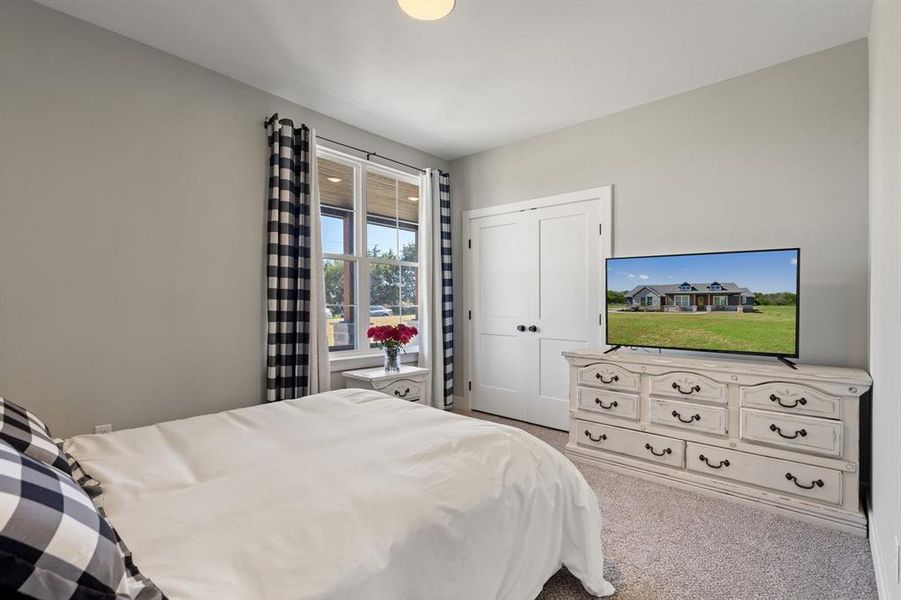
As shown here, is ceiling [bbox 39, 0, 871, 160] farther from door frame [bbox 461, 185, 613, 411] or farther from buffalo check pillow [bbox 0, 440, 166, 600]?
buffalo check pillow [bbox 0, 440, 166, 600]

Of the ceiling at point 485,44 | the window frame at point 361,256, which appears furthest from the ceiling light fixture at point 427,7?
the window frame at point 361,256

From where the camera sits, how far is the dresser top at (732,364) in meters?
2.23

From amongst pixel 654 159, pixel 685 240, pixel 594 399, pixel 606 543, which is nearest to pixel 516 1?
pixel 654 159

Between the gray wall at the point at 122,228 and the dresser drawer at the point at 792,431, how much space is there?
3.15m

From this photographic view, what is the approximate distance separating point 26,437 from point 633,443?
9.80 ft

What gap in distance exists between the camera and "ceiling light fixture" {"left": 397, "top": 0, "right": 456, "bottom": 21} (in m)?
1.82

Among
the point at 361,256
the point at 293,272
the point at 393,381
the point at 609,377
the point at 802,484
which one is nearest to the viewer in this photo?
the point at 802,484

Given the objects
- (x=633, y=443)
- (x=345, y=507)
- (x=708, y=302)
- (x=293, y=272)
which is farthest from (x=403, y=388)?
(x=345, y=507)

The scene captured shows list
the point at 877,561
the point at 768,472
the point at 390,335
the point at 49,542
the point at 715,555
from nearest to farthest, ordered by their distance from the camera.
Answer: the point at 49,542 → the point at 877,561 → the point at 715,555 → the point at 768,472 → the point at 390,335

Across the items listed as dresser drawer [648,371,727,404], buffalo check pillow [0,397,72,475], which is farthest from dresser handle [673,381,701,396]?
buffalo check pillow [0,397,72,475]

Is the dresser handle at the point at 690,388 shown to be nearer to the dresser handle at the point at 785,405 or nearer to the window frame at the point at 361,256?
the dresser handle at the point at 785,405

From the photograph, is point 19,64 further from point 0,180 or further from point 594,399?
point 594,399

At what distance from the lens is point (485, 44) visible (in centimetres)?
251

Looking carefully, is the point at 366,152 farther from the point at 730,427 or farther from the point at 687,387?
the point at 730,427
